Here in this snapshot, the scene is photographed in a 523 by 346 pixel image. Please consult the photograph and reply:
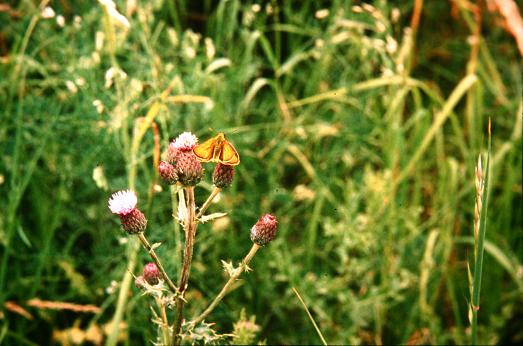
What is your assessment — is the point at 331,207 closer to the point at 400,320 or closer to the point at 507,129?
the point at 400,320

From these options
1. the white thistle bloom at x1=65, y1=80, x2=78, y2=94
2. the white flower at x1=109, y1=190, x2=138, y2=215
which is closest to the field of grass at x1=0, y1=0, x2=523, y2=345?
the white thistle bloom at x1=65, y1=80, x2=78, y2=94

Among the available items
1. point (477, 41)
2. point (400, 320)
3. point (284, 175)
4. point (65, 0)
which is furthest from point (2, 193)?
point (477, 41)

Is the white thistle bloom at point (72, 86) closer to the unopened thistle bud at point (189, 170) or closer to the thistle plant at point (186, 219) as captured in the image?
the thistle plant at point (186, 219)

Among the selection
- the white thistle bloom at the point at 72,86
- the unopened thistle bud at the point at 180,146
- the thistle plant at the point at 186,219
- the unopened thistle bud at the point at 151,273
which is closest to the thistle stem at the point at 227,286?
the thistle plant at the point at 186,219

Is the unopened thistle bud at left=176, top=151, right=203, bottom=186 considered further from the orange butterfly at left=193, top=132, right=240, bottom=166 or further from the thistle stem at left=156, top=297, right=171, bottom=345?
the thistle stem at left=156, top=297, right=171, bottom=345

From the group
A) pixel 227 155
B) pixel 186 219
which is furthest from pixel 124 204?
pixel 227 155

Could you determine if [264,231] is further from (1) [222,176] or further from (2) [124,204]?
(2) [124,204]
